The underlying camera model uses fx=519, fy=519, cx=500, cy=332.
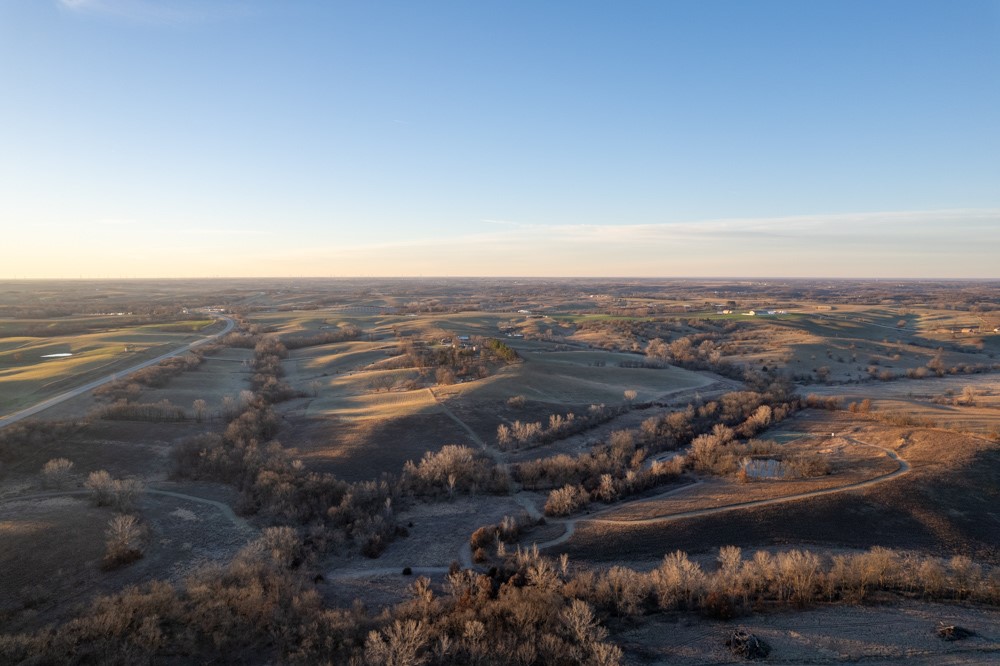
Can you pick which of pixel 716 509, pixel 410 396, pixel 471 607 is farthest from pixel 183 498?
pixel 716 509

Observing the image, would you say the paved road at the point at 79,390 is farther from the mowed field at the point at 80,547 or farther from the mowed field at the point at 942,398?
the mowed field at the point at 942,398

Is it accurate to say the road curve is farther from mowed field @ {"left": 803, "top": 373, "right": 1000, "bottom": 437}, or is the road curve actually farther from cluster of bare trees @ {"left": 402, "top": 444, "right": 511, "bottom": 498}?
mowed field @ {"left": 803, "top": 373, "right": 1000, "bottom": 437}

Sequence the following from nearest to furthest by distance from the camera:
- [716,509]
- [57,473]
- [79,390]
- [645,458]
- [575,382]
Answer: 1. [716,509]
2. [57,473]
3. [645,458]
4. [79,390]
5. [575,382]

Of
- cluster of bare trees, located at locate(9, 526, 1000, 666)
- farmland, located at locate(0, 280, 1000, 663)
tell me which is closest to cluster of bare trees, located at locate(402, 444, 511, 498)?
farmland, located at locate(0, 280, 1000, 663)

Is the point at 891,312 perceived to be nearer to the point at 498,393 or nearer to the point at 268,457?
the point at 498,393

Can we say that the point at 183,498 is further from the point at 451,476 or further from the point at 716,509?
the point at 716,509

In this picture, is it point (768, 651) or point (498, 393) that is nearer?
point (768, 651)

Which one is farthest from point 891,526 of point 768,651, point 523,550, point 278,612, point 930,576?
point 278,612

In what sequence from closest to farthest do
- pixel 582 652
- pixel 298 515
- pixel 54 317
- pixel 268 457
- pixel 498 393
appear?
pixel 582 652
pixel 298 515
pixel 268 457
pixel 498 393
pixel 54 317
